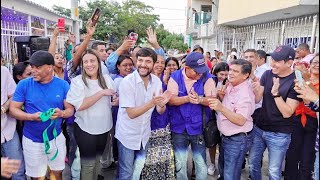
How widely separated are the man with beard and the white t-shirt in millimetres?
172

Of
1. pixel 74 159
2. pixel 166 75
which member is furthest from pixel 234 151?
pixel 74 159

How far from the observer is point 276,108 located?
2.94m

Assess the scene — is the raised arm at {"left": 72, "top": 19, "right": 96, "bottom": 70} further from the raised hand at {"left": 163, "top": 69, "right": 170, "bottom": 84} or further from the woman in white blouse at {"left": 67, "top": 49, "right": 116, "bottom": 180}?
the raised hand at {"left": 163, "top": 69, "right": 170, "bottom": 84}

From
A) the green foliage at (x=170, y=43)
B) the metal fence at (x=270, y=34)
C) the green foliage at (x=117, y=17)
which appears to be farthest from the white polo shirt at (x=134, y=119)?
the green foliage at (x=170, y=43)

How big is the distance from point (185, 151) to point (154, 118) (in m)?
0.55

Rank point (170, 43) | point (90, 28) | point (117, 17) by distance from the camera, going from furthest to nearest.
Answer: point (170, 43), point (117, 17), point (90, 28)

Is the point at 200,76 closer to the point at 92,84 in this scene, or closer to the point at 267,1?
the point at 92,84

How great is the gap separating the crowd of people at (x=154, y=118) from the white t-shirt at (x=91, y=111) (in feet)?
0.03

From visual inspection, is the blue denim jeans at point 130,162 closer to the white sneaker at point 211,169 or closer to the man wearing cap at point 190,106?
the man wearing cap at point 190,106

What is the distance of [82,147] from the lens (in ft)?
9.84

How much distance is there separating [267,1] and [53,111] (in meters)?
6.93

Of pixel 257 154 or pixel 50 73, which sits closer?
pixel 50 73

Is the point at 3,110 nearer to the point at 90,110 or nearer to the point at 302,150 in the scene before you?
the point at 90,110

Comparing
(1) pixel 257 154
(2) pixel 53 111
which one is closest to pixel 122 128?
(2) pixel 53 111
